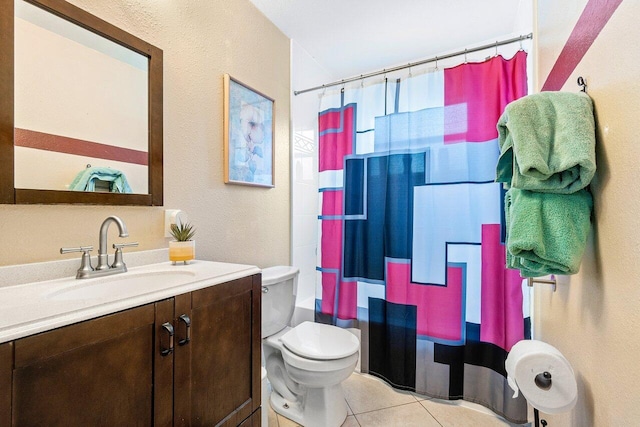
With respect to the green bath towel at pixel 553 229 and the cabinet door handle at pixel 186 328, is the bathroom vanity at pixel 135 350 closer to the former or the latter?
the cabinet door handle at pixel 186 328

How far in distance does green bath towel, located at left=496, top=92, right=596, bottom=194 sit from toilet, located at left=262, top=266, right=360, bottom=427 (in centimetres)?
118

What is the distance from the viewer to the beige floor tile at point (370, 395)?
5.73ft

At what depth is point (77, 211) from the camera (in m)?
1.04

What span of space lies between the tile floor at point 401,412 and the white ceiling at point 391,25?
230 cm

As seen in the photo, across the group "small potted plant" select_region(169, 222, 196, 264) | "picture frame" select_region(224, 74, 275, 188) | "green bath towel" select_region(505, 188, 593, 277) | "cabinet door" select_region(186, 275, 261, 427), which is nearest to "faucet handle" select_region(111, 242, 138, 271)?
"small potted plant" select_region(169, 222, 196, 264)

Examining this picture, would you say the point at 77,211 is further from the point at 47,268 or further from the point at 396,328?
the point at 396,328

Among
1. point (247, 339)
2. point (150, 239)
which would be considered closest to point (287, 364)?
point (247, 339)

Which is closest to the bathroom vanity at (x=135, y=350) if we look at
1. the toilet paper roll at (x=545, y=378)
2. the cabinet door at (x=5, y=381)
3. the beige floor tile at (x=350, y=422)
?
the cabinet door at (x=5, y=381)

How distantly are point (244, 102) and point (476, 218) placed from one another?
154 cm

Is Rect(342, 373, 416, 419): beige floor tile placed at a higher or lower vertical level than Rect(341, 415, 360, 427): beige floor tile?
higher

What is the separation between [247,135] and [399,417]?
1.87 meters

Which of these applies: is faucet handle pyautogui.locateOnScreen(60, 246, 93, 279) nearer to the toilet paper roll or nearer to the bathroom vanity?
the bathroom vanity

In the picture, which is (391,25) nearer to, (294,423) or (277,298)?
(277,298)

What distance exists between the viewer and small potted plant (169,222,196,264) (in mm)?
1239
